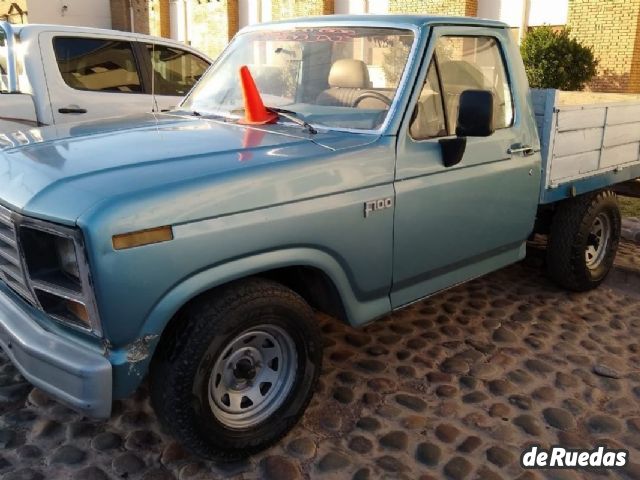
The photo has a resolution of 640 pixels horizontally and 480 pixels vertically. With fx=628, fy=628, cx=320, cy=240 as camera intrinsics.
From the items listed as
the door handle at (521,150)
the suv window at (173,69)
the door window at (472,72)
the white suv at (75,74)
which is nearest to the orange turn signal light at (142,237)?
the door window at (472,72)

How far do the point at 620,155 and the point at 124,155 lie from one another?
3.97m

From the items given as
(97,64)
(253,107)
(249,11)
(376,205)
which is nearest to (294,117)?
(253,107)

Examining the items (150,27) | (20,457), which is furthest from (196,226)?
(150,27)

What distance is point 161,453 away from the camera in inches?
114

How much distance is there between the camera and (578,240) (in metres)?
4.68

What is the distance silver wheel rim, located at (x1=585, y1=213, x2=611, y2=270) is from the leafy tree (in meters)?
9.27

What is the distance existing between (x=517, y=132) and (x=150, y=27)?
2572 cm

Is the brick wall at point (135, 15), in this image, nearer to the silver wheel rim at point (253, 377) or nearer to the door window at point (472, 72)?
the door window at point (472, 72)

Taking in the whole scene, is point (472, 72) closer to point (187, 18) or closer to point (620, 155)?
point (620, 155)

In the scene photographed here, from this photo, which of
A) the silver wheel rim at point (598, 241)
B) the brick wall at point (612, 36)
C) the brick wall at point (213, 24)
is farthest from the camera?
the brick wall at point (213, 24)

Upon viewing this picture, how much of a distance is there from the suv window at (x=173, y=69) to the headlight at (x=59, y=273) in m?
4.82

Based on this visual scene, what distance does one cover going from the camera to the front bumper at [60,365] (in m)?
2.33

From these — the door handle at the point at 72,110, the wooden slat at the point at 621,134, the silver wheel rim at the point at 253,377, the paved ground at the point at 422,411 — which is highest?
the door handle at the point at 72,110

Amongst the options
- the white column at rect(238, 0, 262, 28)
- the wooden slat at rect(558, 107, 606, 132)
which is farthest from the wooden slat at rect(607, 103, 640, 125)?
the white column at rect(238, 0, 262, 28)
